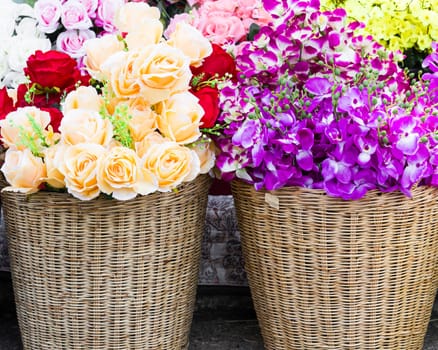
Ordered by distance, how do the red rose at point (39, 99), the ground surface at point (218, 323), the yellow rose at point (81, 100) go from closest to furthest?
the yellow rose at point (81, 100) < the red rose at point (39, 99) < the ground surface at point (218, 323)

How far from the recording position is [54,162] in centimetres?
176

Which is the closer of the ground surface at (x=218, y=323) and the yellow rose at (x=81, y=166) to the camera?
the yellow rose at (x=81, y=166)

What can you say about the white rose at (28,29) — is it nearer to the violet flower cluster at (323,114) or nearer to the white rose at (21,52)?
the white rose at (21,52)

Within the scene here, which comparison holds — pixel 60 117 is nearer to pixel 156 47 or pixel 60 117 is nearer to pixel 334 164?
pixel 156 47

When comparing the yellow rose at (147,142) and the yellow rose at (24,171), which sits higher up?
the yellow rose at (147,142)

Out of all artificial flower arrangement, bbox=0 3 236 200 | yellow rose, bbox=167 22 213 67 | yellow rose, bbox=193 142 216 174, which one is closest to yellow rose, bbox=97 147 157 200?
artificial flower arrangement, bbox=0 3 236 200

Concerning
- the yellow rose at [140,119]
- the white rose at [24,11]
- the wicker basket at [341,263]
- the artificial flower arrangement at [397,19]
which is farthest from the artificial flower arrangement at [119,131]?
the artificial flower arrangement at [397,19]

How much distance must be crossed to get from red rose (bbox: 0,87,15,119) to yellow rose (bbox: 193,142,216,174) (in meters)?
0.46

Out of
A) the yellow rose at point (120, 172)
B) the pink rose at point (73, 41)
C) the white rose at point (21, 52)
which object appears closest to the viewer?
the yellow rose at point (120, 172)

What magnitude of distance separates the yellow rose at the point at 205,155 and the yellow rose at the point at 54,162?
1.14 ft

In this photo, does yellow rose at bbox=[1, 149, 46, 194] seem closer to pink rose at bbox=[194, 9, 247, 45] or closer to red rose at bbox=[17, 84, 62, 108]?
red rose at bbox=[17, 84, 62, 108]

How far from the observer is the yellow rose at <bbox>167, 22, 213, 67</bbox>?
76.7 inches

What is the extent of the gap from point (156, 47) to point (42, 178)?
0.40 metres

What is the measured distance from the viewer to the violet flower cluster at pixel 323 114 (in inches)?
71.0
